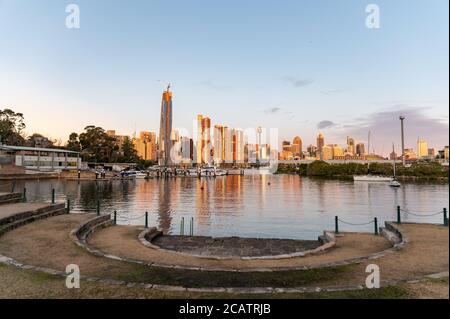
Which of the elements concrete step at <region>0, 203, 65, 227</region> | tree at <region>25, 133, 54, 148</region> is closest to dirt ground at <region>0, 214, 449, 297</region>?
concrete step at <region>0, 203, 65, 227</region>

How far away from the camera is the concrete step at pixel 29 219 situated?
16.9 meters

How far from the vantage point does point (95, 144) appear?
13600 cm

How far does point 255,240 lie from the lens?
65.6 feet

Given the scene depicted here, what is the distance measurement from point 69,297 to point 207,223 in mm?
21613

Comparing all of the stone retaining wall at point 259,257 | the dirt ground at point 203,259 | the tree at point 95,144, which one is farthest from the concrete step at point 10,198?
the tree at point 95,144

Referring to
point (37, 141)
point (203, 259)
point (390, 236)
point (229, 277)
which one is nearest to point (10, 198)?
point (203, 259)

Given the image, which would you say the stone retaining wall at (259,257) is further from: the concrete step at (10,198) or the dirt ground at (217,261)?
the concrete step at (10,198)

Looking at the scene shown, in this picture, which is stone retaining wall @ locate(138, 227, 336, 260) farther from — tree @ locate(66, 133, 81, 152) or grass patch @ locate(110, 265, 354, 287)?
tree @ locate(66, 133, 81, 152)

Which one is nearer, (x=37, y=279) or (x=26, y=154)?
(x=37, y=279)

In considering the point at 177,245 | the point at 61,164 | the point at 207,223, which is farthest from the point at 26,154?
the point at 177,245

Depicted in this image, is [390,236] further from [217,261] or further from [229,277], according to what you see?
[229,277]
